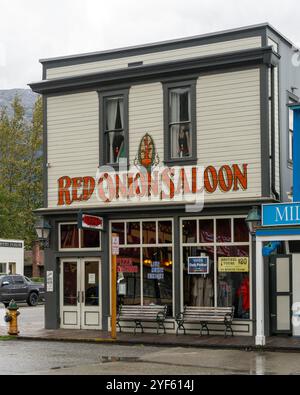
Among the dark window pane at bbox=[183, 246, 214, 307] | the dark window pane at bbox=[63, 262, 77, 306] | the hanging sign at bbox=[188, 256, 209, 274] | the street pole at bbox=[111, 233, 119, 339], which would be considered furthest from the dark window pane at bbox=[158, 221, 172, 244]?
the dark window pane at bbox=[63, 262, 77, 306]

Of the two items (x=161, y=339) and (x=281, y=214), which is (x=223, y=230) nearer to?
(x=281, y=214)

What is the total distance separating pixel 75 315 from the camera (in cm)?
2344

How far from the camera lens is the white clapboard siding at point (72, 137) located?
76.6 feet

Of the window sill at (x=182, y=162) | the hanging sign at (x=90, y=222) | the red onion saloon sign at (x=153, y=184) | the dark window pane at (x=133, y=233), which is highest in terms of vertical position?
the window sill at (x=182, y=162)

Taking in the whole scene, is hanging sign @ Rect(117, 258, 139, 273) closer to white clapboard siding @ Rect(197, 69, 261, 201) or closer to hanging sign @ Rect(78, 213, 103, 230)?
hanging sign @ Rect(78, 213, 103, 230)

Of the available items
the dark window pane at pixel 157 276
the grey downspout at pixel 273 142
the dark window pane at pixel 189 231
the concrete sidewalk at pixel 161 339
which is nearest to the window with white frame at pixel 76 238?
the dark window pane at pixel 157 276

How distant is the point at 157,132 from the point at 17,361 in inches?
339

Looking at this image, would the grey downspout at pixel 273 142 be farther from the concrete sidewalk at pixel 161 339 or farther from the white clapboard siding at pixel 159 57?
the concrete sidewalk at pixel 161 339

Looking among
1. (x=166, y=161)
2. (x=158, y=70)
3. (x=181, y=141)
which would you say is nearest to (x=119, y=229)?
(x=166, y=161)

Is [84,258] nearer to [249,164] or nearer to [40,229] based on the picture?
[40,229]

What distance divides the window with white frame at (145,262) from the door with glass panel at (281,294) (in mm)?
2918

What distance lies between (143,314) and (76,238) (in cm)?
336

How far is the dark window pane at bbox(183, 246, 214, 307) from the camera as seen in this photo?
2144 centimetres

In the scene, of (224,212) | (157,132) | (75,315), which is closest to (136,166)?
(157,132)
